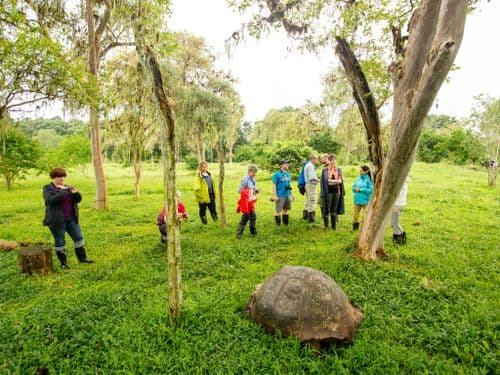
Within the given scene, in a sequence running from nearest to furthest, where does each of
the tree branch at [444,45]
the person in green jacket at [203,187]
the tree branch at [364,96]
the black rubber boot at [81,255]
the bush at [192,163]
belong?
the tree branch at [444,45] < the tree branch at [364,96] < the black rubber boot at [81,255] < the person in green jacket at [203,187] < the bush at [192,163]

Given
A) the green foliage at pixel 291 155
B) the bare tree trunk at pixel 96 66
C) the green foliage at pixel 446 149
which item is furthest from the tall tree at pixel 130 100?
the green foliage at pixel 446 149

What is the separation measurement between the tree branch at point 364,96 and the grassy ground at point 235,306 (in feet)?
7.46

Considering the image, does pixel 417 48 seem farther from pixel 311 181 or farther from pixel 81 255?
pixel 81 255

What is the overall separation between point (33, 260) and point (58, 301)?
168cm

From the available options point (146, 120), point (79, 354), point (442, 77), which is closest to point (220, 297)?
point (79, 354)

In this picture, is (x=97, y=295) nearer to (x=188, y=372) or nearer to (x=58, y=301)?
(x=58, y=301)

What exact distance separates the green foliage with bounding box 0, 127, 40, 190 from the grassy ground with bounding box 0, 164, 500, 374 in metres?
9.72

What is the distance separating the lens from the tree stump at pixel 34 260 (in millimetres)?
5715

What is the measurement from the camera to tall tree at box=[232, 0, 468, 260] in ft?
14.2

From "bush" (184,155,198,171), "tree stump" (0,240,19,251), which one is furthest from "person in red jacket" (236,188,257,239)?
"bush" (184,155,198,171)

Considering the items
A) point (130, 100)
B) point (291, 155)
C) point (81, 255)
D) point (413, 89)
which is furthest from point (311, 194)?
point (291, 155)

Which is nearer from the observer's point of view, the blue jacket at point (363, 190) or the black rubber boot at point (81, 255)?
the black rubber boot at point (81, 255)

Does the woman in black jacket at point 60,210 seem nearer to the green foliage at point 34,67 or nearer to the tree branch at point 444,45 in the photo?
the green foliage at point 34,67

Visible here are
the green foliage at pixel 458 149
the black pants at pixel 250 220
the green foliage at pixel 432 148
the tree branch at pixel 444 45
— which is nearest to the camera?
the tree branch at pixel 444 45
